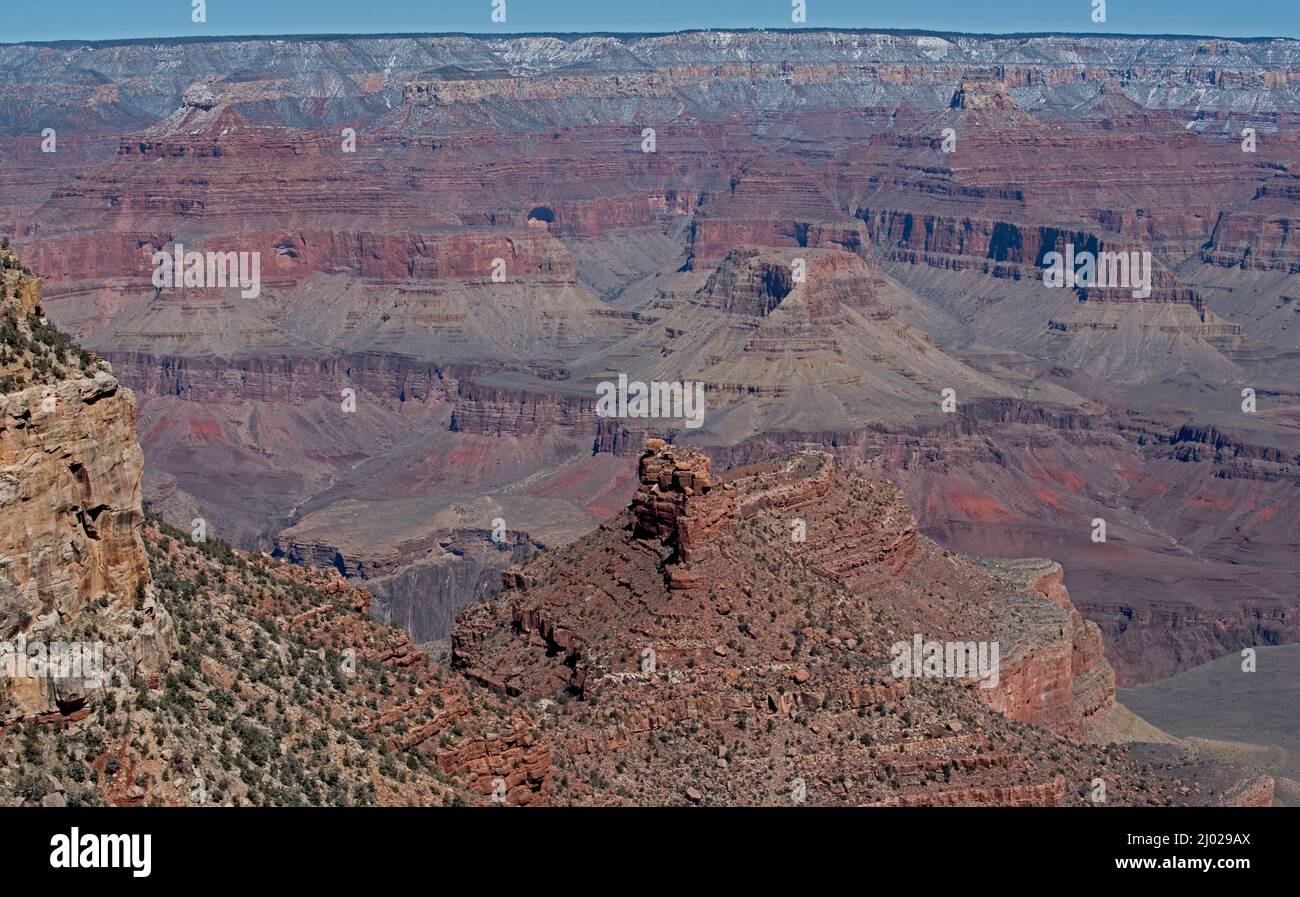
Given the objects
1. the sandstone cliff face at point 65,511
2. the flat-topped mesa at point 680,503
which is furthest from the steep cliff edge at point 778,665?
the sandstone cliff face at point 65,511

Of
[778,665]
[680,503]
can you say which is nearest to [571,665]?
[680,503]

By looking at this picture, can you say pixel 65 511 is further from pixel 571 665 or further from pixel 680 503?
pixel 680 503

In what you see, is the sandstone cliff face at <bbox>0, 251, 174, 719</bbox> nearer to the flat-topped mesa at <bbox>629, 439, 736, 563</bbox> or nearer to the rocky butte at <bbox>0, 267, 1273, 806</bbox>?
the rocky butte at <bbox>0, 267, 1273, 806</bbox>

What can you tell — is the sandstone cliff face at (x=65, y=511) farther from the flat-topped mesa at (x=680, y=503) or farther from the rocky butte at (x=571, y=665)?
the flat-topped mesa at (x=680, y=503)

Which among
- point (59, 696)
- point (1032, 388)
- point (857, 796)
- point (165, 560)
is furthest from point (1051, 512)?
point (59, 696)
